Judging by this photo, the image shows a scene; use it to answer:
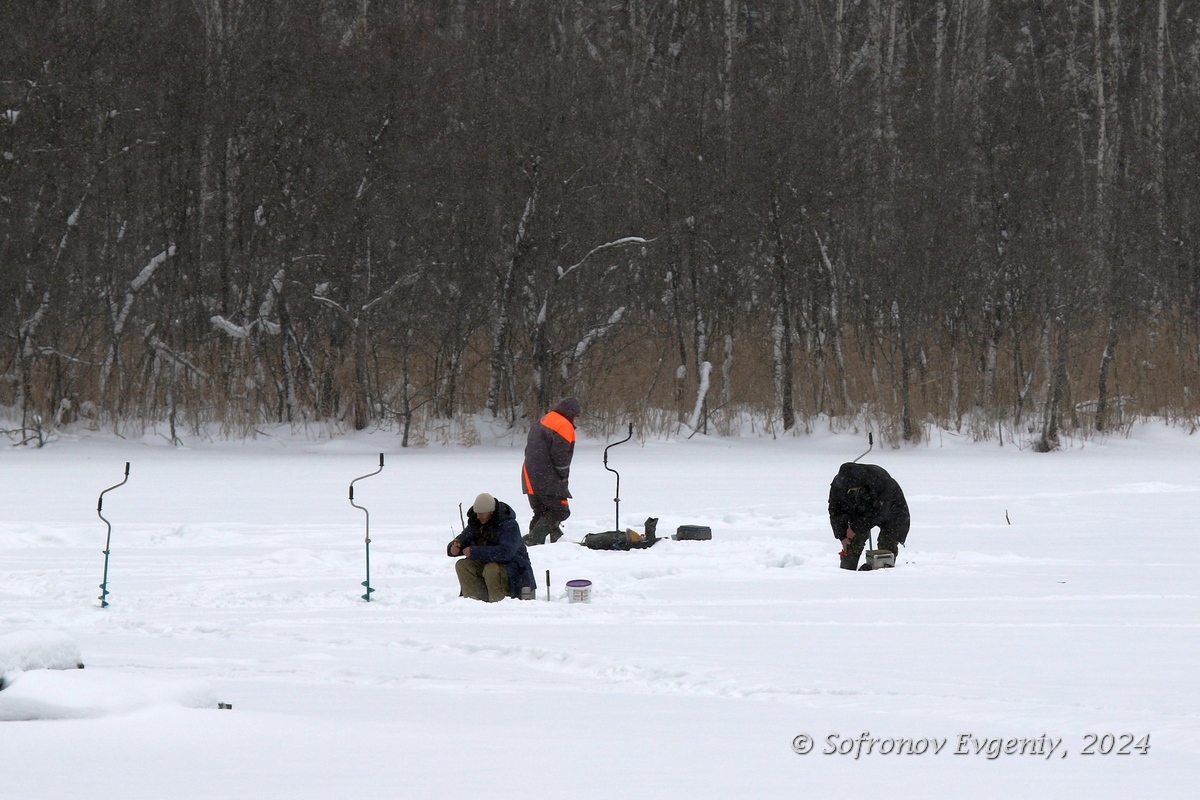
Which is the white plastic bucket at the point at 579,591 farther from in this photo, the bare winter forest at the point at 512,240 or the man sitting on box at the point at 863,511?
the bare winter forest at the point at 512,240

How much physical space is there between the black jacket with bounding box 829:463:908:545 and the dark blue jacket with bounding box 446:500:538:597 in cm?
262

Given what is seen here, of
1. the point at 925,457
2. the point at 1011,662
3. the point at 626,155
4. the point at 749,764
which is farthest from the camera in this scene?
the point at 626,155

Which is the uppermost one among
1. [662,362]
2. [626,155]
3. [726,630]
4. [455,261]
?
[626,155]

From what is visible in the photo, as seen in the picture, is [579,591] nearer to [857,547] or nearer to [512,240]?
[857,547]

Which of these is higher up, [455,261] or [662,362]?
[455,261]

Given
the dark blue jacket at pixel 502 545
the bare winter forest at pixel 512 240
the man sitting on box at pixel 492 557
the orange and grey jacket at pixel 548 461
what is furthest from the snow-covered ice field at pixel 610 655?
the bare winter forest at pixel 512 240

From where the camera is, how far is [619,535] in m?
11.8

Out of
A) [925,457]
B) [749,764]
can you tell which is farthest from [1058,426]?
[749,764]

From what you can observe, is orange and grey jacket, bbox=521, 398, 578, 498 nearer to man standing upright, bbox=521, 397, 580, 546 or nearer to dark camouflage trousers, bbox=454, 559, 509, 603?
man standing upright, bbox=521, 397, 580, 546

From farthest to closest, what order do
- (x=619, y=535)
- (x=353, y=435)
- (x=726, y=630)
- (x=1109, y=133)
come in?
(x=1109, y=133), (x=353, y=435), (x=619, y=535), (x=726, y=630)

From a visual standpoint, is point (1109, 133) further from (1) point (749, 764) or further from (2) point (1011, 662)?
(1) point (749, 764)

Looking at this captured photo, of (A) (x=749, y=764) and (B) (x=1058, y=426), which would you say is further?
(B) (x=1058, y=426)

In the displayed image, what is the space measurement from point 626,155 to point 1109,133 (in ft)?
41.3

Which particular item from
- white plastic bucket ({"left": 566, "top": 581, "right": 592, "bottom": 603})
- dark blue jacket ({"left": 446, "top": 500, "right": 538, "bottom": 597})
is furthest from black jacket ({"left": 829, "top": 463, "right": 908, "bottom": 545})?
dark blue jacket ({"left": 446, "top": 500, "right": 538, "bottom": 597})
